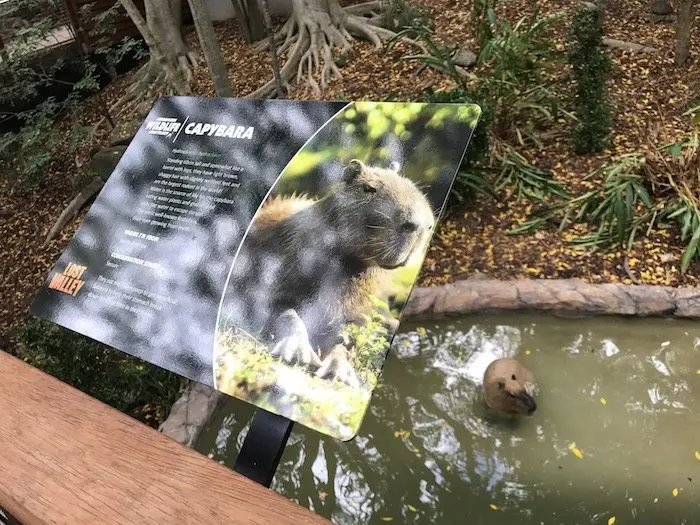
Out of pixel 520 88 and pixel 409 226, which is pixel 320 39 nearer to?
pixel 520 88

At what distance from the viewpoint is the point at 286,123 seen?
1.54 meters

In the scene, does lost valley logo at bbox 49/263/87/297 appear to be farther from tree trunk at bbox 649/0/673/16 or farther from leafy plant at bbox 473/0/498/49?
tree trunk at bbox 649/0/673/16

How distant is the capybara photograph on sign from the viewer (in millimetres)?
1163

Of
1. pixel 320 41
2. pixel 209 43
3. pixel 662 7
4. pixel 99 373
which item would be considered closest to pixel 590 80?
pixel 662 7

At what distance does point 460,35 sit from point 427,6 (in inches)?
33.3

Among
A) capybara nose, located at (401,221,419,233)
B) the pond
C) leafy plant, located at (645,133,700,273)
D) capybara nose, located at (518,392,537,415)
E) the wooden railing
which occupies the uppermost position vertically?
capybara nose, located at (401,221,419,233)

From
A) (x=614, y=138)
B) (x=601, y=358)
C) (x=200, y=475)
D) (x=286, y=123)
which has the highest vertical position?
(x=286, y=123)

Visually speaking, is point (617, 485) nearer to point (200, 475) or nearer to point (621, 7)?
point (200, 475)

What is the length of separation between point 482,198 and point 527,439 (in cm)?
171

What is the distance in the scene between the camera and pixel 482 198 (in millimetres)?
3771

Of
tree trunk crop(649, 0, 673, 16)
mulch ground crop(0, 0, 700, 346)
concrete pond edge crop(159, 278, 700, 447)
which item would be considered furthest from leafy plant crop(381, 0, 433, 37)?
concrete pond edge crop(159, 278, 700, 447)

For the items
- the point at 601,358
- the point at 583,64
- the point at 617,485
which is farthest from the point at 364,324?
the point at 583,64

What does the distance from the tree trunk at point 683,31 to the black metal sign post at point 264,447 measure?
4.13 m

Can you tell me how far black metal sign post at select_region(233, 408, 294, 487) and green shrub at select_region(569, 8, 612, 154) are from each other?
3.22 metres
